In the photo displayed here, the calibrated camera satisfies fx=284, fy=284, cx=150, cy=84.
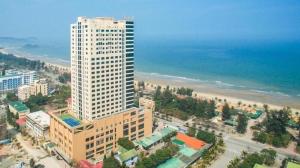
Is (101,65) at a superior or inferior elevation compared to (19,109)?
superior

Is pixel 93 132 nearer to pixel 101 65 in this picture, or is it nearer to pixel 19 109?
pixel 101 65

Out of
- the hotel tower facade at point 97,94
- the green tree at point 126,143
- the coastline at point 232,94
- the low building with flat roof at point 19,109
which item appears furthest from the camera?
the coastline at point 232,94

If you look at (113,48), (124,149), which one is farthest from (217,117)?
(113,48)

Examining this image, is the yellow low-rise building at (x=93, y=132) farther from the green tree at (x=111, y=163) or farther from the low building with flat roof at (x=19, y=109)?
the low building with flat roof at (x=19, y=109)

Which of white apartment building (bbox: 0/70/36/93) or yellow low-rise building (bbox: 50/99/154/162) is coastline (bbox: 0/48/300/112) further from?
white apartment building (bbox: 0/70/36/93)

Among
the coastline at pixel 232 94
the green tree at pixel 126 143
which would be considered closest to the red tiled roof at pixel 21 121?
the green tree at pixel 126 143

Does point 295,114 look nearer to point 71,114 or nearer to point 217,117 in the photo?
point 217,117

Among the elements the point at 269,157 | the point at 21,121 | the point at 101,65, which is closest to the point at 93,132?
the point at 101,65
